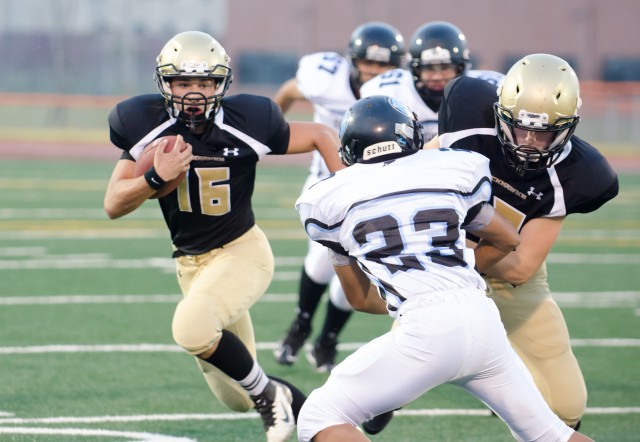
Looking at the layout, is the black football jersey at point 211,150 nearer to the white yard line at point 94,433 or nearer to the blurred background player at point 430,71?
the white yard line at point 94,433

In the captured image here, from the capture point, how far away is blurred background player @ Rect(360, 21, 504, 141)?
5715 mm

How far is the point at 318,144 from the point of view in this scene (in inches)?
183

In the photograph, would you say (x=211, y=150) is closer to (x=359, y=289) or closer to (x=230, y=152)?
(x=230, y=152)

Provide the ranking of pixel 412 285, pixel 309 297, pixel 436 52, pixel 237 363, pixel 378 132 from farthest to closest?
pixel 309 297
pixel 436 52
pixel 237 363
pixel 378 132
pixel 412 285

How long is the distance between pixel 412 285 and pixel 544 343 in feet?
4.16

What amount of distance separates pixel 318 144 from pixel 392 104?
1125 mm

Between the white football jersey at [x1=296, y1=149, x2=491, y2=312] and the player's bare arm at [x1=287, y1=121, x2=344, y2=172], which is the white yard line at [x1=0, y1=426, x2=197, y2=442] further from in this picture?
the white football jersey at [x1=296, y1=149, x2=491, y2=312]

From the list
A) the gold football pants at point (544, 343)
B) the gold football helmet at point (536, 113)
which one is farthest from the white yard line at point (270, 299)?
the gold football helmet at point (536, 113)

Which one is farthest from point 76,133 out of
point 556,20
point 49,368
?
point 49,368

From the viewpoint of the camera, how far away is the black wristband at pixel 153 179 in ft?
13.6

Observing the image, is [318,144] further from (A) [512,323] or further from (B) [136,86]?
(B) [136,86]

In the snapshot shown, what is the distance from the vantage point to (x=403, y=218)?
10.7 feet

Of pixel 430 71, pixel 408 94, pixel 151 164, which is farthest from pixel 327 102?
pixel 151 164

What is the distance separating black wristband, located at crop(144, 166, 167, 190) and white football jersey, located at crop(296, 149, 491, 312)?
911mm
